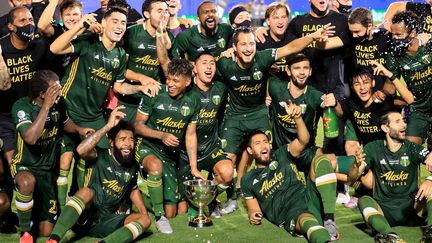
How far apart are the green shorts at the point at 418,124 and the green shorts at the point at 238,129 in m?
1.54

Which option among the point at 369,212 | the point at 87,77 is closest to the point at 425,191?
the point at 369,212

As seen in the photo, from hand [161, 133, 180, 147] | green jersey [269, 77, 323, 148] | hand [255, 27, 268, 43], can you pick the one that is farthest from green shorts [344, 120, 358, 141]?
hand [161, 133, 180, 147]

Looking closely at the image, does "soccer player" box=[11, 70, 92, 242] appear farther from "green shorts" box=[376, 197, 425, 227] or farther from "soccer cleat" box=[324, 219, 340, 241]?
"green shorts" box=[376, 197, 425, 227]

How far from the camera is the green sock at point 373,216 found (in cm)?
681

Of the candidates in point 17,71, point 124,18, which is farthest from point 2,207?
point 124,18

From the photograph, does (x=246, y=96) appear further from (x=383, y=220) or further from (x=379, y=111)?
(x=383, y=220)

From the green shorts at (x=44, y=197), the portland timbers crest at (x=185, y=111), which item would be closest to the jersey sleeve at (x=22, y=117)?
the green shorts at (x=44, y=197)

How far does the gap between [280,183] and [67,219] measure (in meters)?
2.08

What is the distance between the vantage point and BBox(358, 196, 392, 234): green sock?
681 centimetres

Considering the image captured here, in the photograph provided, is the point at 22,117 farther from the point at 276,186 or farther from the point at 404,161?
the point at 404,161

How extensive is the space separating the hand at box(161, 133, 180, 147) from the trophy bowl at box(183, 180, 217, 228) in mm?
400

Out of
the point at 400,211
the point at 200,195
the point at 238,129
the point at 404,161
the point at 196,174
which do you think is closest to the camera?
the point at 400,211

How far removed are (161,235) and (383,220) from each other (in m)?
2.05

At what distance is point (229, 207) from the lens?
8.25 meters
